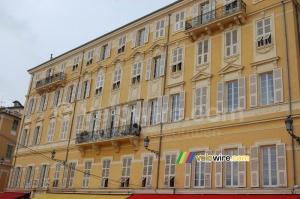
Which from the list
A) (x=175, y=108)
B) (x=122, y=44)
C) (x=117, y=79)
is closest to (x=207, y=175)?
(x=175, y=108)

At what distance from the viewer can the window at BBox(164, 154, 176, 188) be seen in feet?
61.6

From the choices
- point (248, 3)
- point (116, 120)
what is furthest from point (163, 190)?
point (248, 3)

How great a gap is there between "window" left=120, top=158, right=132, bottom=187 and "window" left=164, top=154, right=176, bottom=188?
297 centimetres

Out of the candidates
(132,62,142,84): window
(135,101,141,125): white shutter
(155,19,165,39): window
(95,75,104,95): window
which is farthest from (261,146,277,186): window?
(95,75,104,95): window

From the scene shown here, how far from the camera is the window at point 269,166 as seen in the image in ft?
49.7

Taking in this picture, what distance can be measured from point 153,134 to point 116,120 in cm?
367

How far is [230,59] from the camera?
1855cm

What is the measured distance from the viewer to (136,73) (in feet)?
77.5

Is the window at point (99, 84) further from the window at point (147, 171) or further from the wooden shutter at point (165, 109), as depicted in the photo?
the window at point (147, 171)

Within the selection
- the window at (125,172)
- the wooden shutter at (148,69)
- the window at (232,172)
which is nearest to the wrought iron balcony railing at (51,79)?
the wooden shutter at (148,69)

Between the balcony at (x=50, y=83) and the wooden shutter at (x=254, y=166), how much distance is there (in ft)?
60.2

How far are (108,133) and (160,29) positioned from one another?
7.59 m

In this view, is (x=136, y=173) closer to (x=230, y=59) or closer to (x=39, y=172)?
(x=230, y=59)

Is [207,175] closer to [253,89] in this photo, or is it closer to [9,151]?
[253,89]
